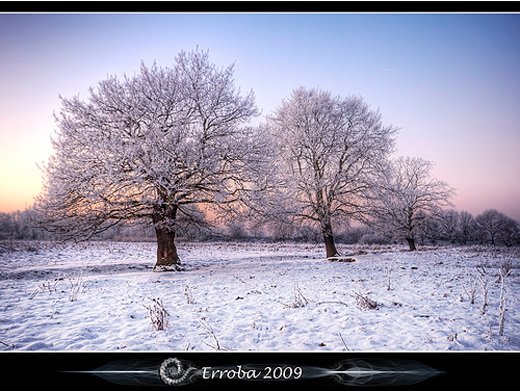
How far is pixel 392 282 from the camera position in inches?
267

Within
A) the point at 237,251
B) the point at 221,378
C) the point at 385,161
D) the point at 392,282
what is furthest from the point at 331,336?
the point at 237,251

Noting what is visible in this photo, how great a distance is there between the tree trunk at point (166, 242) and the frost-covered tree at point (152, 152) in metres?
0.05

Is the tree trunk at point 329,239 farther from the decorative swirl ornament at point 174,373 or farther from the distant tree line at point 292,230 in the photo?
the decorative swirl ornament at point 174,373

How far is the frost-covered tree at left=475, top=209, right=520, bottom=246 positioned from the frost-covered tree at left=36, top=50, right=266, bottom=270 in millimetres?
7720

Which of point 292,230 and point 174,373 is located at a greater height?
point 292,230

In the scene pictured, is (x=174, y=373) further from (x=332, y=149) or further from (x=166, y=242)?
(x=332, y=149)

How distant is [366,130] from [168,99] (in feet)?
28.3

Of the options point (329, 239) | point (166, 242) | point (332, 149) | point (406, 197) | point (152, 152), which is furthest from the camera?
point (406, 197)

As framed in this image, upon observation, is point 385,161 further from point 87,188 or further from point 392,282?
point 87,188

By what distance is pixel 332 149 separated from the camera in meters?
12.2

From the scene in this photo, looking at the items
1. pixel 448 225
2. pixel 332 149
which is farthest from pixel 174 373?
pixel 448 225

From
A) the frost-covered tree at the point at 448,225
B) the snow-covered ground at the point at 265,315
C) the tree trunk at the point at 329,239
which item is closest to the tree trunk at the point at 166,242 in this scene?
the snow-covered ground at the point at 265,315

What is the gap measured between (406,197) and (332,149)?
573 centimetres

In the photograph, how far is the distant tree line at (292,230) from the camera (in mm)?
8867
